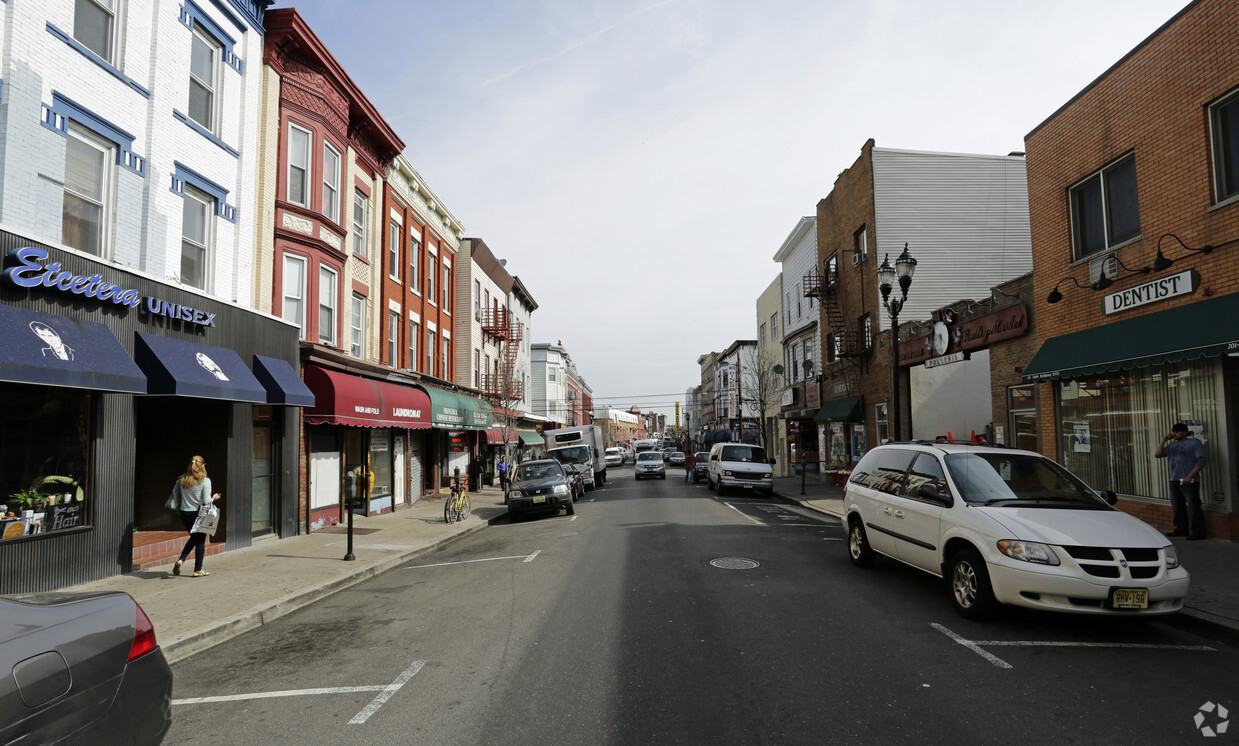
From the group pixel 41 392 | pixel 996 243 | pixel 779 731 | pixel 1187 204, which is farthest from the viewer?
pixel 996 243

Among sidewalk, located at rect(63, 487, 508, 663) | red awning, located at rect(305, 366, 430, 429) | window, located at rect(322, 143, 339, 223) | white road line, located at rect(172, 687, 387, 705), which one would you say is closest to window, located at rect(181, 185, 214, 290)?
red awning, located at rect(305, 366, 430, 429)

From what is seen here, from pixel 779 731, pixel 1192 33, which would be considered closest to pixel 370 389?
pixel 779 731

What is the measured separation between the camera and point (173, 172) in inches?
484

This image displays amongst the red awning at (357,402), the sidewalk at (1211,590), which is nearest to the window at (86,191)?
the red awning at (357,402)

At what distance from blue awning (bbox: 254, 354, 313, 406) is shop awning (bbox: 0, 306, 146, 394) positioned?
3558mm

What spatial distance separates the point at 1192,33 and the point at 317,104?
1765 cm

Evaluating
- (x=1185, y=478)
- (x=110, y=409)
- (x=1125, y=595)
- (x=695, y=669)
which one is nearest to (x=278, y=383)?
Answer: (x=110, y=409)

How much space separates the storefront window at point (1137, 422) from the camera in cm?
1065

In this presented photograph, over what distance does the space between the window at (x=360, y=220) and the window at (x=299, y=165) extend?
10.1 ft

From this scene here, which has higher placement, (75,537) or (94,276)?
(94,276)

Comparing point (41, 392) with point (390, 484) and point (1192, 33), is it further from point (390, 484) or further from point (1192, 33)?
point (1192, 33)

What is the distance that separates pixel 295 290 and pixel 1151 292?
56.5 ft

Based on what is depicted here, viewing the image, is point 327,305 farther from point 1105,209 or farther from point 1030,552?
point 1105,209

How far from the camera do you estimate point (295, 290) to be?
1627 centimetres
